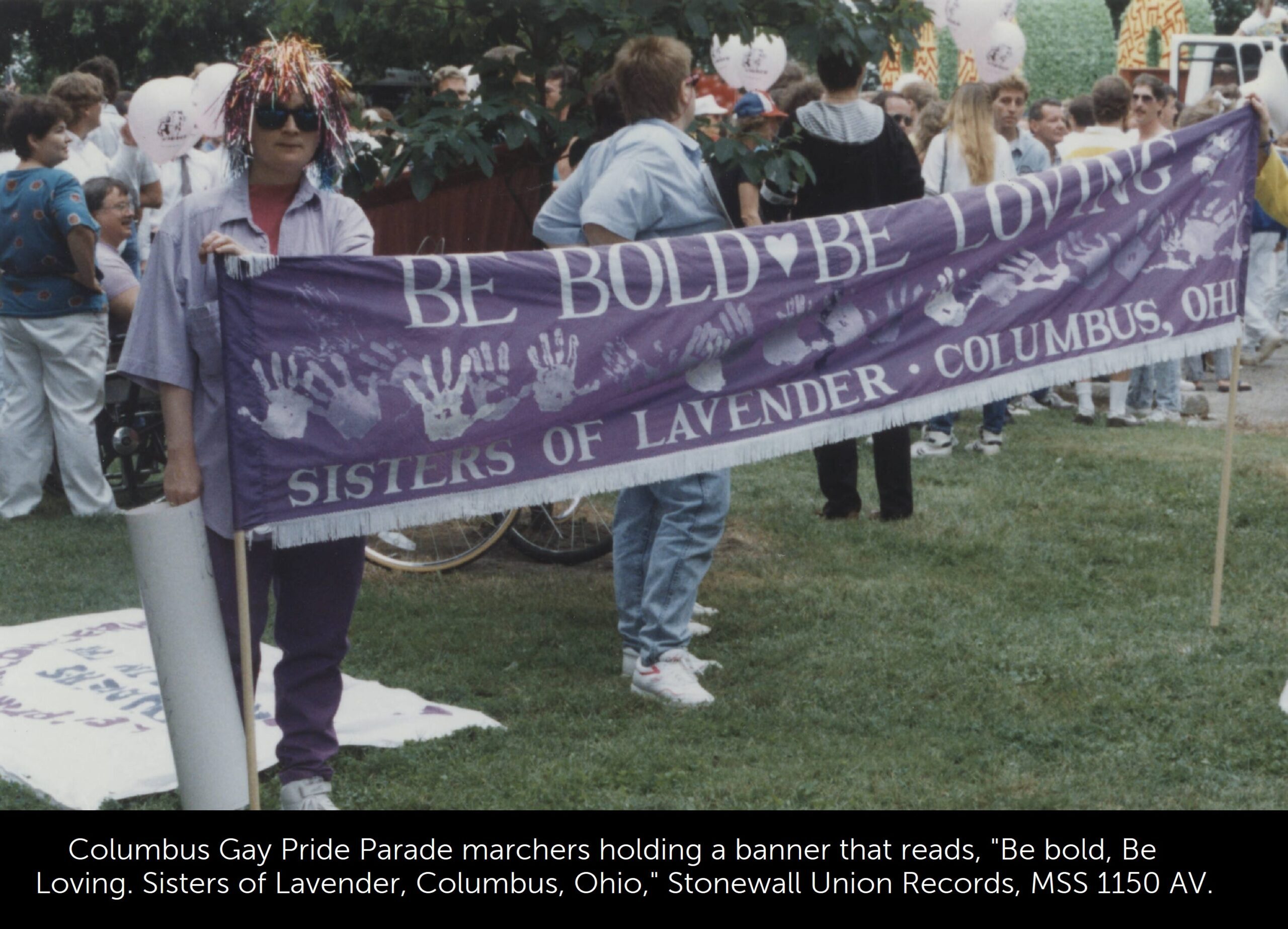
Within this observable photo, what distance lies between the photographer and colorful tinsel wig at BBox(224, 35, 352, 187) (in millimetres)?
3814

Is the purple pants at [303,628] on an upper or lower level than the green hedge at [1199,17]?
lower

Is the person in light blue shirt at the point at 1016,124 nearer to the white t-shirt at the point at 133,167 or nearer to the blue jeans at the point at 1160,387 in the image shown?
the blue jeans at the point at 1160,387

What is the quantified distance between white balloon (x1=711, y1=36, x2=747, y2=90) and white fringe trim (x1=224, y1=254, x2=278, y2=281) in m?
3.55

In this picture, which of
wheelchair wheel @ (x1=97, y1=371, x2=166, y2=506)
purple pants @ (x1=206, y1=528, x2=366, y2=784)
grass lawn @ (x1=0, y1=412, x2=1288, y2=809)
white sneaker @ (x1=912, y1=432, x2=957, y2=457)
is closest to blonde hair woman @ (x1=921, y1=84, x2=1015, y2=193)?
white sneaker @ (x1=912, y1=432, x2=957, y2=457)

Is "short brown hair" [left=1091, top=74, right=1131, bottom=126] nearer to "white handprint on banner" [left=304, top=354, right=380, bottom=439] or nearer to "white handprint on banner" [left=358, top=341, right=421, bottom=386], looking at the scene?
"white handprint on banner" [left=358, top=341, right=421, bottom=386]

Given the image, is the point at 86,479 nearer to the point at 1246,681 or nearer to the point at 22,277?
the point at 22,277

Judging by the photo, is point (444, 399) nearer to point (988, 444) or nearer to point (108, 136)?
point (988, 444)

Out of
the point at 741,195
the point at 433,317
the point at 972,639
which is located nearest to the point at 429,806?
the point at 433,317

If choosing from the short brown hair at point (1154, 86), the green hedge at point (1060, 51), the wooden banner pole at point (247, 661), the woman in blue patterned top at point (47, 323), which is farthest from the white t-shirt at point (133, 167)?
the green hedge at point (1060, 51)

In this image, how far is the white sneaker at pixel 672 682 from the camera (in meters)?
5.10

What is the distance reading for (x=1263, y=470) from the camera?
8930 millimetres

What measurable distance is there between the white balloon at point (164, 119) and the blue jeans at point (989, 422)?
4.78m

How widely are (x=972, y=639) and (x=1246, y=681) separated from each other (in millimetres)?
981

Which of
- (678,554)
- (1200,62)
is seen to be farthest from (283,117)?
(1200,62)
